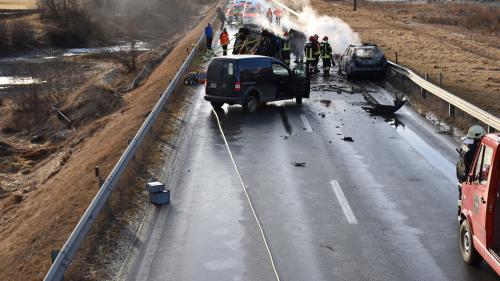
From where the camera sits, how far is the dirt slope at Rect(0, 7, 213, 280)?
490 inches

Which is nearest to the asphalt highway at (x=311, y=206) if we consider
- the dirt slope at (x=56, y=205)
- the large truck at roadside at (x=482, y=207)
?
the large truck at roadside at (x=482, y=207)

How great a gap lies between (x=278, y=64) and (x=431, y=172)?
32.5 ft

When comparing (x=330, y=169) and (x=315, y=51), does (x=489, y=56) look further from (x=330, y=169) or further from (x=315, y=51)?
(x=330, y=169)

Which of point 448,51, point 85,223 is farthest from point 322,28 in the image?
point 85,223

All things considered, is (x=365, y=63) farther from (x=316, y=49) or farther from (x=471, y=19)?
(x=471, y=19)

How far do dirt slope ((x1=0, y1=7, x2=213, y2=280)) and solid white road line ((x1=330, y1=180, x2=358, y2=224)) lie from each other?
5.10 m

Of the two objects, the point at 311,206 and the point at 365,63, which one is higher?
the point at 365,63

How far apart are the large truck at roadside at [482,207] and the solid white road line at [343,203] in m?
2.22

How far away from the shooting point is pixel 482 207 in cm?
913

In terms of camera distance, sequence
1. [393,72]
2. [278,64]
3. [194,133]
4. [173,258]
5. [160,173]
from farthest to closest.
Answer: [393,72], [278,64], [194,133], [160,173], [173,258]

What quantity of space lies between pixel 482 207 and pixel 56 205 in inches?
412

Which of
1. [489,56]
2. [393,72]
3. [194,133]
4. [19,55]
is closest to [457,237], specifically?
[194,133]

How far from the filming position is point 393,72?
100 feet

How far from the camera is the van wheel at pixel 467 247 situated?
9.77 meters
